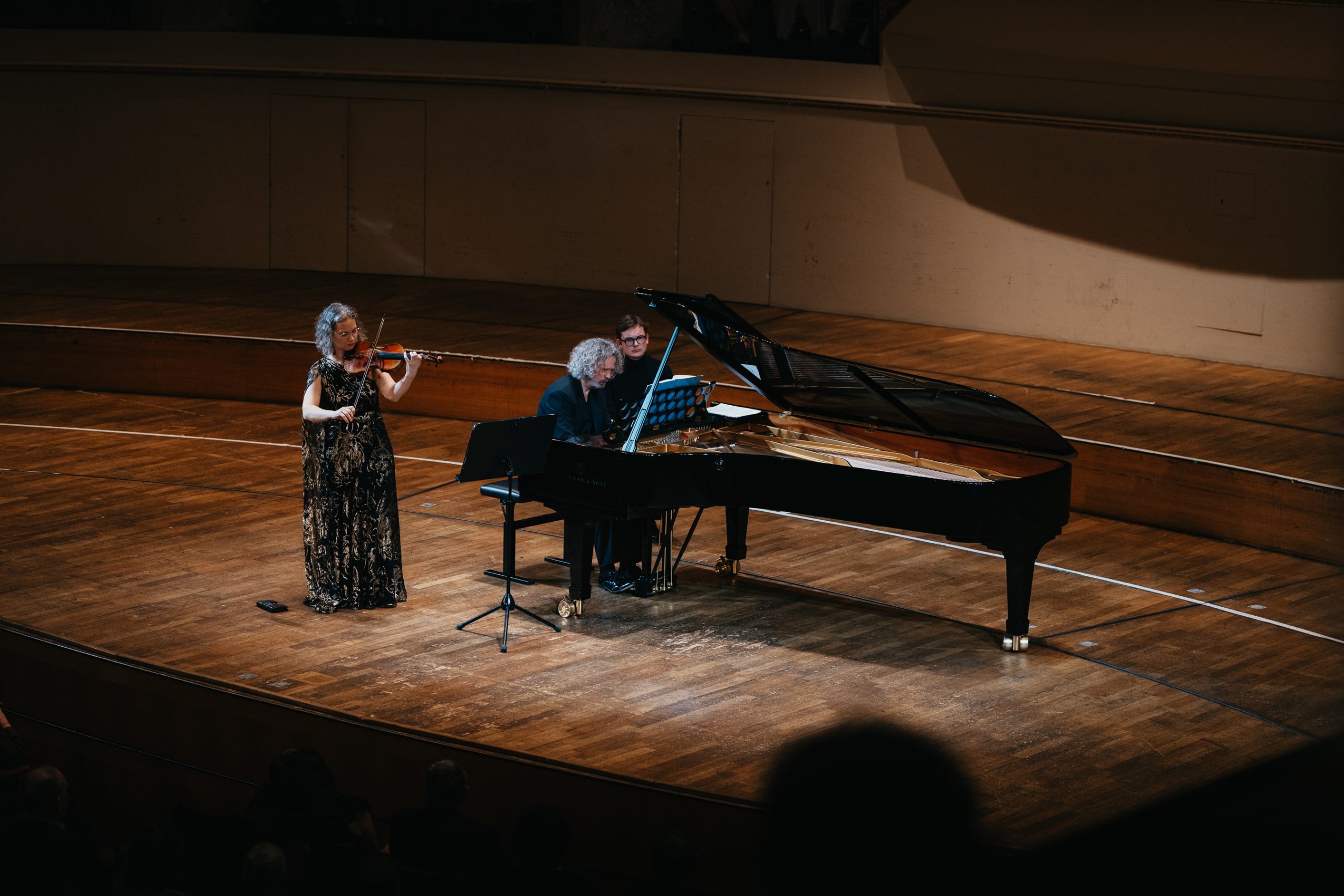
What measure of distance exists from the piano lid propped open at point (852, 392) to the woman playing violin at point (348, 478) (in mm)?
998

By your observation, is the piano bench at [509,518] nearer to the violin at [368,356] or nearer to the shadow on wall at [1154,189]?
the violin at [368,356]

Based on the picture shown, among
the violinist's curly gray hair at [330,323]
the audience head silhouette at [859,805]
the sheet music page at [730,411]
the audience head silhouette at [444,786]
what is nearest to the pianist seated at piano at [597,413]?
the sheet music page at [730,411]

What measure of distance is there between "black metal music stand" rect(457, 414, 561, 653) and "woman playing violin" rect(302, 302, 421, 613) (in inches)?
17.4

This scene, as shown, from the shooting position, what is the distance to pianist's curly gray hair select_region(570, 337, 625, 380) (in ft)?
18.1

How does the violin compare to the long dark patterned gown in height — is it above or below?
above

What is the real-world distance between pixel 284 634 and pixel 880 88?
210 inches

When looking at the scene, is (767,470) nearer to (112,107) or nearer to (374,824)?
(374,824)

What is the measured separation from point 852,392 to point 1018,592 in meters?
0.94

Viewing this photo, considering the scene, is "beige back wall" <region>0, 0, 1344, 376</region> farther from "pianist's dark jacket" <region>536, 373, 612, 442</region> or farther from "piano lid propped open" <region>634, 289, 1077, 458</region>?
"pianist's dark jacket" <region>536, 373, 612, 442</region>

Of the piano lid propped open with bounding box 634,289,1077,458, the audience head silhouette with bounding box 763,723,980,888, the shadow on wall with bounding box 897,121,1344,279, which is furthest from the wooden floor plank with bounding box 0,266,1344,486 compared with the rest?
the audience head silhouette with bounding box 763,723,980,888

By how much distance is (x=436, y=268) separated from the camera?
10539 mm

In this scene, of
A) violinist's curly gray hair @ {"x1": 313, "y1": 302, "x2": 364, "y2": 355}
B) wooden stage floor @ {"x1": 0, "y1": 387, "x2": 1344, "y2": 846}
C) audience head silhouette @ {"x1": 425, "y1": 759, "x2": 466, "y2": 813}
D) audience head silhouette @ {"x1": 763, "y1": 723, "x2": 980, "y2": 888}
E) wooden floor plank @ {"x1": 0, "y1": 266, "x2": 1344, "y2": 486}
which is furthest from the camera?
wooden floor plank @ {"x1": 0, "y1": 266, "x2": 1344, "y2": 486}

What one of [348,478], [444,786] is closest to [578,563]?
[348,478]

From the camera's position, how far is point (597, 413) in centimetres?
566
